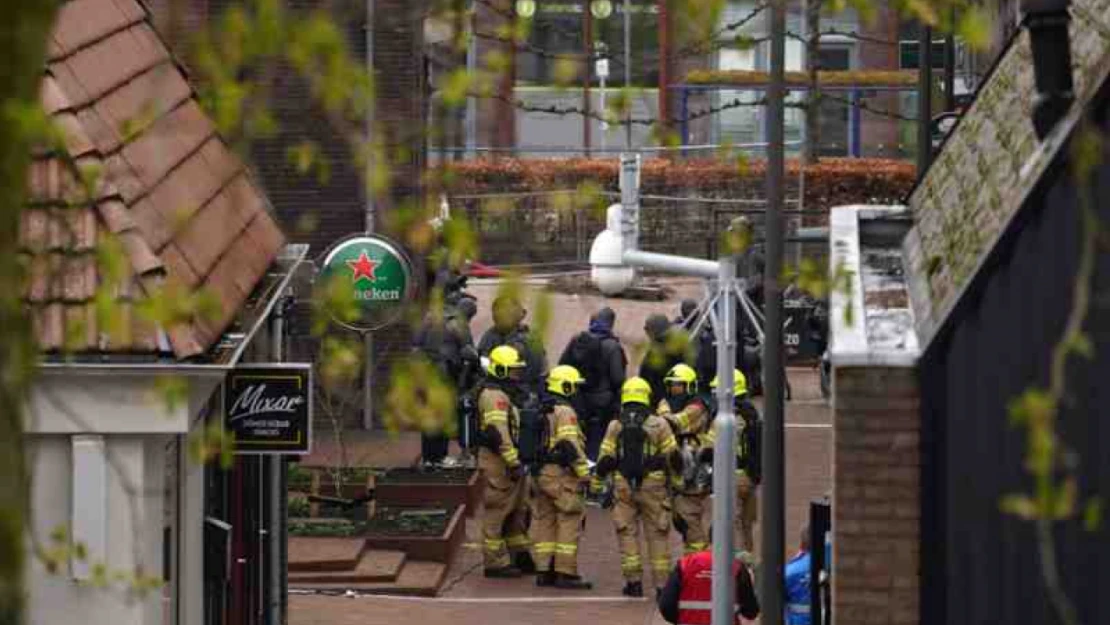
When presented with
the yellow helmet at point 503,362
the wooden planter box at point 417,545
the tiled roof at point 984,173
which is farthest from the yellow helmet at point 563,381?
the tiled roof at point 984,173

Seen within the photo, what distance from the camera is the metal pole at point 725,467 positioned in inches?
690

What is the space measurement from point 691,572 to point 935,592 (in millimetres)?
7559

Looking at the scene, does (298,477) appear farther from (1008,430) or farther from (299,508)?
(1008,430)

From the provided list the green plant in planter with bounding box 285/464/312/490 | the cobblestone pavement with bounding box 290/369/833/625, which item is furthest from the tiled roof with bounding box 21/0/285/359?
the green plant in planter with bounding box 285/464/312/490

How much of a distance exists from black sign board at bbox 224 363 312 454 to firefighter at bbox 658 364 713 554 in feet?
21.3

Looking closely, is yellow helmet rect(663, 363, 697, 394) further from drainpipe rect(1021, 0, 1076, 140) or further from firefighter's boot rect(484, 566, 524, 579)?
drainpipe rect(1021, 0, 1076, 140)

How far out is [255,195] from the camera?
60.9 feet

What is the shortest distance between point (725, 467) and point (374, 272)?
815cm

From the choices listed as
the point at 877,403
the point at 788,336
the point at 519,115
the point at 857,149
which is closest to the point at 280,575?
the point at 877,403

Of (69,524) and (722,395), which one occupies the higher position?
(722,395)

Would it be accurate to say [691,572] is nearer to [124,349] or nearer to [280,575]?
[280,575]

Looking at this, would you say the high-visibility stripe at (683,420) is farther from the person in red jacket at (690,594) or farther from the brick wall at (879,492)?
the brick wall at (879,492)

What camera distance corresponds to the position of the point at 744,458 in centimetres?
2348

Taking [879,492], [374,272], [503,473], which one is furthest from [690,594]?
[374,272]
